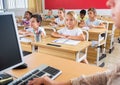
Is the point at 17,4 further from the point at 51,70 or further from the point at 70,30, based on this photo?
the point at 51,70

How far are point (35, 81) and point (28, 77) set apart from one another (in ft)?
0.33

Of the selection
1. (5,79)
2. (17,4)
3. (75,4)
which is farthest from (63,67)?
(17,4)

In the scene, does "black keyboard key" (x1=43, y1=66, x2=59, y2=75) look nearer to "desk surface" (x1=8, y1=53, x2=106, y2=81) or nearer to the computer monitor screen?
"desk surface" (x1=8, y1=53, x2=106, y2=81)

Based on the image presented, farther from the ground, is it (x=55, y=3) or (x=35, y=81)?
(x=55, y=3)

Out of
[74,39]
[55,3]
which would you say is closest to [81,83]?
[74,39]

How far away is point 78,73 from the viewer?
1.19 m

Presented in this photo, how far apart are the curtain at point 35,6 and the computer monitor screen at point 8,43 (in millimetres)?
5809

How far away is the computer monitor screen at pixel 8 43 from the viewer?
96 centimetres

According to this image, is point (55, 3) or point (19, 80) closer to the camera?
point (19, 80)

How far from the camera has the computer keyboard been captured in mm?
1008

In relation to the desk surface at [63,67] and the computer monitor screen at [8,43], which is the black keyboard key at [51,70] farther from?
the computer monitor screen at [8,43]

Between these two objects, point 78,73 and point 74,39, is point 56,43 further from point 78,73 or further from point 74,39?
point 78,73

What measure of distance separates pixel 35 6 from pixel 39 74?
6021 millimetres

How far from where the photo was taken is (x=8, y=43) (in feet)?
3.31
